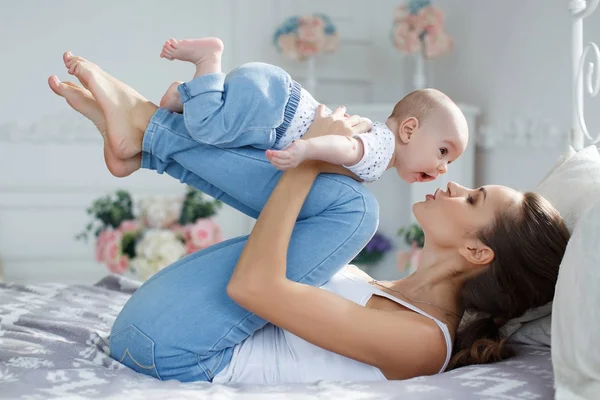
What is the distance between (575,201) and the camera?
180 cm

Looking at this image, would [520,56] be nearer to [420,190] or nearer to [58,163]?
[420,190]

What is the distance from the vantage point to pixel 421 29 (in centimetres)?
411

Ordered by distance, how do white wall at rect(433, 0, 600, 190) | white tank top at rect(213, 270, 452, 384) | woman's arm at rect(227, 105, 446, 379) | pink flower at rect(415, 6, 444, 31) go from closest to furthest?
woman's arm at rect(227, 105, 446, 379)
white tank top at rect(213, 270, 452, 384)
white wall at rect(433, 0, 600, 190)
pink flower at rect(415, 6, 444, 31)

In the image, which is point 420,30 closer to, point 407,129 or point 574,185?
point 574,185

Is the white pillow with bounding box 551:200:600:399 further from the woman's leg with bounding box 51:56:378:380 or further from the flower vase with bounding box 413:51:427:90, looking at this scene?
the flower vase with bounding box 413:51:427:90

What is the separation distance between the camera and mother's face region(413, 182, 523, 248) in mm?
1744

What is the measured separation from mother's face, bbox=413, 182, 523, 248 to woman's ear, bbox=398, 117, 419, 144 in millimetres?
167

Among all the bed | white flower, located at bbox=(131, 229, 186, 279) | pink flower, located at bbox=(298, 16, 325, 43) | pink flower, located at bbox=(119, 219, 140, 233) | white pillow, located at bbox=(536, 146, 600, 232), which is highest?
pink flower, located at bbox=(298, 16, 325, 43)

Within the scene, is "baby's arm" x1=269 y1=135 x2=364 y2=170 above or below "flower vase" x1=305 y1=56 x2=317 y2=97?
below

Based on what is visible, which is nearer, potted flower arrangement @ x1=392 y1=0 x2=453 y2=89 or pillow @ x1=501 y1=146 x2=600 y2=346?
pillow @ x1=501 y1=146 x2=600 y2=346

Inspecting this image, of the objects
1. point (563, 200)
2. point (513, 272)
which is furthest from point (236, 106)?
point (563, 200)

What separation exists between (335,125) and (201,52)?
1.04 ft

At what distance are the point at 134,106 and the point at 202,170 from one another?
190 millimetres

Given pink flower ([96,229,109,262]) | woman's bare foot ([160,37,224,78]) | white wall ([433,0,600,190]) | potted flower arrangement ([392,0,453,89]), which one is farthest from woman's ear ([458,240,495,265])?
potted flower arrangement ([392,0,453,89])
